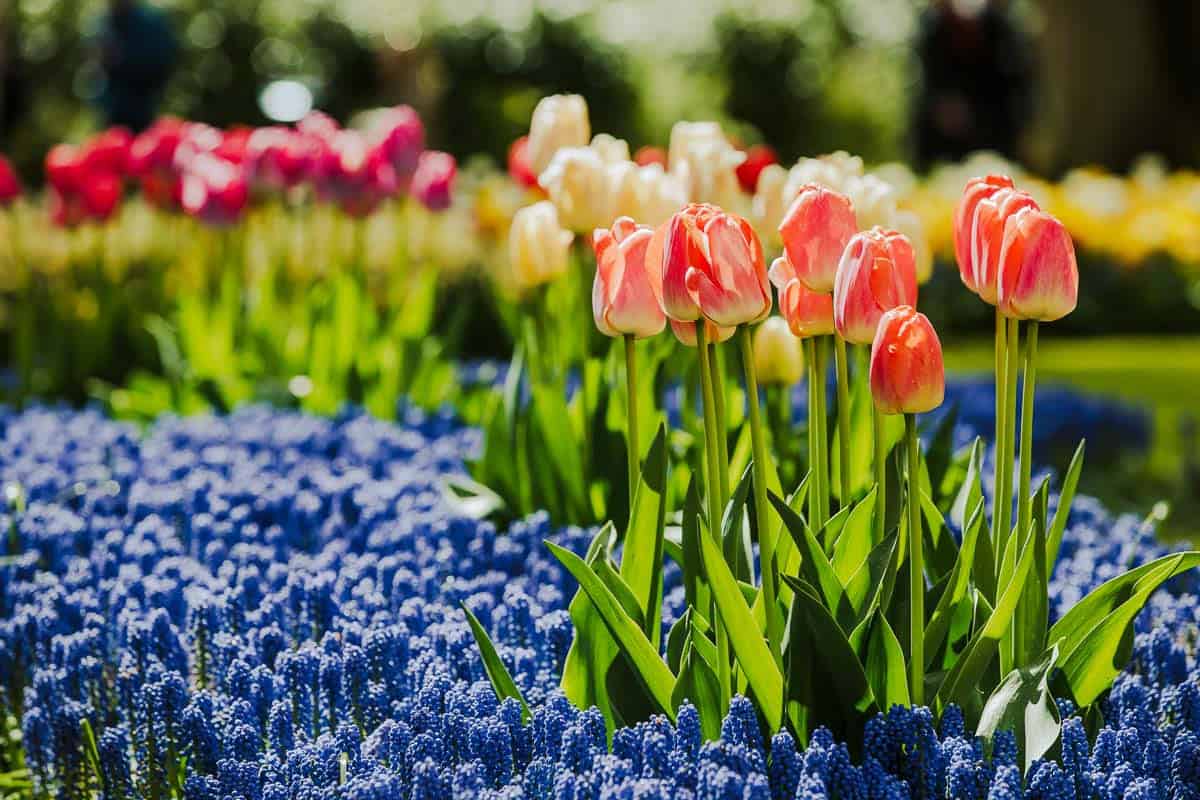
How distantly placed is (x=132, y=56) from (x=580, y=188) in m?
9.49

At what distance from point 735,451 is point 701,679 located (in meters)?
1.28

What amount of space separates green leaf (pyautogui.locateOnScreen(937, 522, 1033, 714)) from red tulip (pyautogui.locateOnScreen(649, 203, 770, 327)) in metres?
0.53

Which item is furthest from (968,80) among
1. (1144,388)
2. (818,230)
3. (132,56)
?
(818,230)

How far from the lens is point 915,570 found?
6.85 ft

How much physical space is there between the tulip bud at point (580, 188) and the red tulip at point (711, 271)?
42.7 inches

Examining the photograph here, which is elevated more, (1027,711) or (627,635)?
(627,635)

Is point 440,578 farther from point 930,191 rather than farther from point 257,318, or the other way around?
point 930,191

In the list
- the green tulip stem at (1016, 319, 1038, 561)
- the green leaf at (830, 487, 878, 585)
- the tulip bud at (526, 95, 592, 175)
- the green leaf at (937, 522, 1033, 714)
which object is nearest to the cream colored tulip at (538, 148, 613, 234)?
the tulip bud at (526, 95, 592, 175)

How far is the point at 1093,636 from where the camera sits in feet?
7.24

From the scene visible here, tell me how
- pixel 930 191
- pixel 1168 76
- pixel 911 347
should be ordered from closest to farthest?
pixel 911 347
pixel 930 191
pixel 1168 76

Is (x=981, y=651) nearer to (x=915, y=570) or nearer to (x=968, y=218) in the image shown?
(x=915, y=570)

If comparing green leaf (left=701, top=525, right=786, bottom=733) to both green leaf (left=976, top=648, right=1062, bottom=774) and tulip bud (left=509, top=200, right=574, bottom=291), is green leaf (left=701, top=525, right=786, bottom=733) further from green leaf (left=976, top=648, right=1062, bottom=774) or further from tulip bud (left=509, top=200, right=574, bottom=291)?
tulip bud (left=509, top=200, right=574, bottom=291)

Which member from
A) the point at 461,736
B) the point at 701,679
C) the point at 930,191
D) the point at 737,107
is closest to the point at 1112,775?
the point at 701,679

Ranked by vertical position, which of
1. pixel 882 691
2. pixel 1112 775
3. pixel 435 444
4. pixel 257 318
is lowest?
pixel 1112 775
